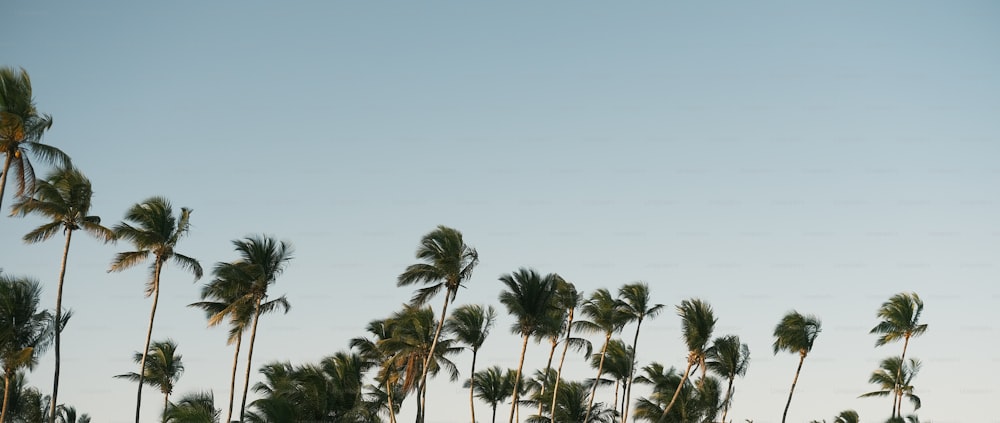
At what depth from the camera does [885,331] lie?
67875mm

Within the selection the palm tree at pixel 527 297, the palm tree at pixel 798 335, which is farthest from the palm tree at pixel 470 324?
the palm tree at pixel 798 335

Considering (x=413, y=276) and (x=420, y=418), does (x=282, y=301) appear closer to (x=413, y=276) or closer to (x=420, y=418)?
(x=413, y=276)

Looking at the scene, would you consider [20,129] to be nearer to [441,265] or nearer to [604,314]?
[441,265]

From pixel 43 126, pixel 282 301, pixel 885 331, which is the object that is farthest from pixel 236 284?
pixel 885 331

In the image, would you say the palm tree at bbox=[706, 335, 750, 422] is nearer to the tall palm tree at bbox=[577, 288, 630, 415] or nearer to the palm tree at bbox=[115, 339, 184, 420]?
the tall palm tree at bbox=[577, 288, 630, 415]

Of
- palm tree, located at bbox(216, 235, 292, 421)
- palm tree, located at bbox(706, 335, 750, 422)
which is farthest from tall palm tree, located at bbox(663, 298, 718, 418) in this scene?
palm tree, located at bbox(216, 235, 292, 421)

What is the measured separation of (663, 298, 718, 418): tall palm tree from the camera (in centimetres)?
6119

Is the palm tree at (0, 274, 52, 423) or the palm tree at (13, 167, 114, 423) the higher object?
the palm tree at (13, 167, 114, 423)

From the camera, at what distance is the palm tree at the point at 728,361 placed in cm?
6550

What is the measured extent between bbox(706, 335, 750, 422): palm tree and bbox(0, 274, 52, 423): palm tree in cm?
4349

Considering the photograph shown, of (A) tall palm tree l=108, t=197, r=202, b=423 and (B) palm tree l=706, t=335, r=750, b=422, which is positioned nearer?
(A) tall palm tree l=108, t=197, r=202, b=423

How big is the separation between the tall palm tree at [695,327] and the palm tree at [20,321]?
38.7 meters

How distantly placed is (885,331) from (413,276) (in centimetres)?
3912

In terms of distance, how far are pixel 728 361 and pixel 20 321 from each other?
46.0 meters
